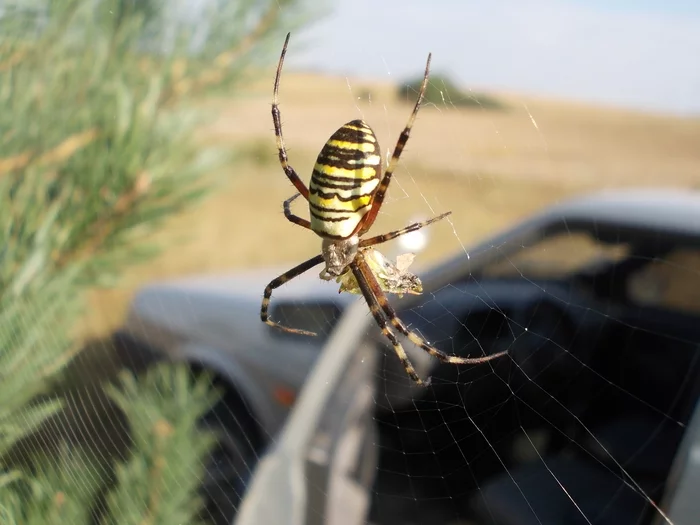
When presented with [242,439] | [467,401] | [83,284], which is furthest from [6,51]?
[242,439]

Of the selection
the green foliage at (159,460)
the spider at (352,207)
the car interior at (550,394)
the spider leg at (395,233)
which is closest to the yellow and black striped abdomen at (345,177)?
the spider at (352,207)

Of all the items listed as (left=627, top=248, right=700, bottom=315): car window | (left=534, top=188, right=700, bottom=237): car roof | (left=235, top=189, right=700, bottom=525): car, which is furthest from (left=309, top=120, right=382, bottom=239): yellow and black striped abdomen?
(left=627, top=248, right=700, bottom=315): car window

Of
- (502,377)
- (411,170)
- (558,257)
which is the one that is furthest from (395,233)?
(411,170)

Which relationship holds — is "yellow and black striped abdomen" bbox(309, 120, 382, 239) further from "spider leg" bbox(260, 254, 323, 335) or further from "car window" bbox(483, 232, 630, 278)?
"car window" bbox(483, 232, 630, 278)

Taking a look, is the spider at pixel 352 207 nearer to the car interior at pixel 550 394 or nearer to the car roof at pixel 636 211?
the car interior at pixel 550 394

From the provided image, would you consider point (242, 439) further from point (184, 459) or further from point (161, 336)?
point (184, 459)
